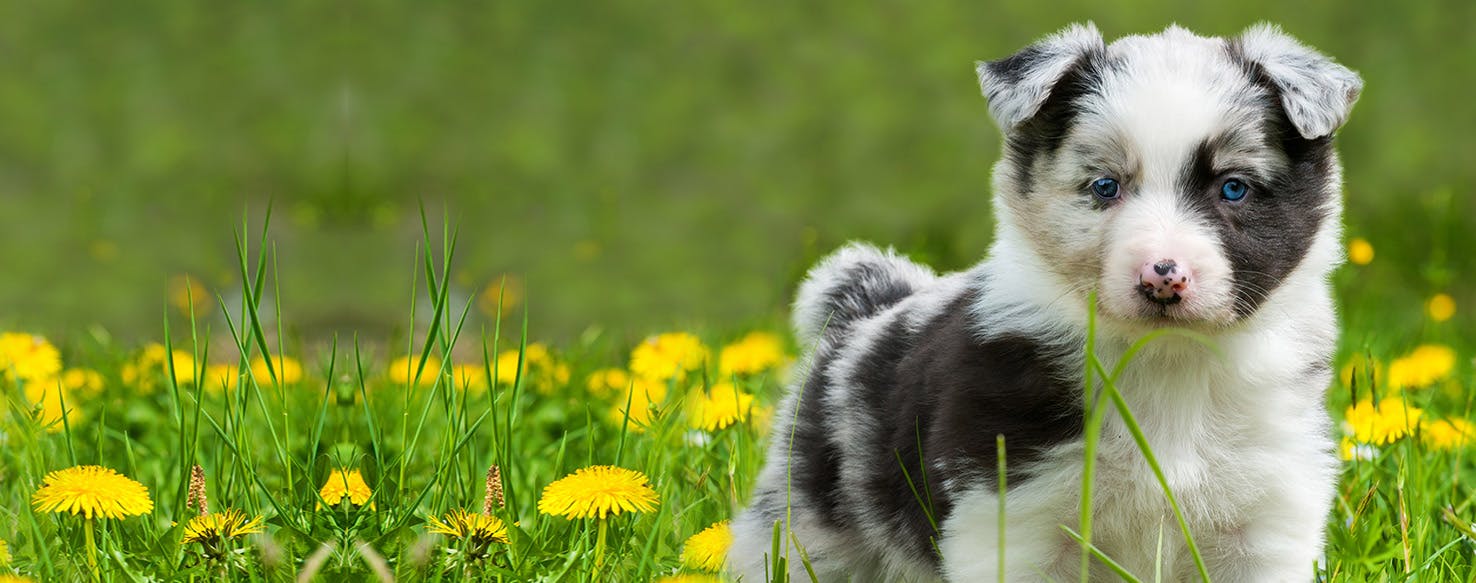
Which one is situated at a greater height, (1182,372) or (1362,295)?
(1362,295)

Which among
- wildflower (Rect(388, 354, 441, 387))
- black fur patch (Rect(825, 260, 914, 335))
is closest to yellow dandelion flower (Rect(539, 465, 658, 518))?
black fur patch (Rect(825, 260, 914, 335))

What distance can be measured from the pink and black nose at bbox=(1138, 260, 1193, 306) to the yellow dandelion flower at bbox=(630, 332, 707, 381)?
6.89 ft

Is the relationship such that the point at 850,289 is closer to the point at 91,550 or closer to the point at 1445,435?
the point at 1445,435

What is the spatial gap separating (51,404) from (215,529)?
170cm

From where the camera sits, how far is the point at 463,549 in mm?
2979

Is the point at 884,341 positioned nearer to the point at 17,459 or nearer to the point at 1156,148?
the point at 1156,148

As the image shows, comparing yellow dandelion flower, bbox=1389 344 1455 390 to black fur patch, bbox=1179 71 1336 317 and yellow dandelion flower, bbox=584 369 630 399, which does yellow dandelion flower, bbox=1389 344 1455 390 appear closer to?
black fur patch, bbox=1179 71 1336 317

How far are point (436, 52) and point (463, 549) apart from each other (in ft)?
12.8

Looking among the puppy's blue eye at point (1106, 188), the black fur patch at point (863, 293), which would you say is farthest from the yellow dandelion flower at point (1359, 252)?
the puppy's blue eye at point (1106, 188)

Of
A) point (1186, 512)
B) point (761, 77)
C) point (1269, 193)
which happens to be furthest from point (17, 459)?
point (761, 77)

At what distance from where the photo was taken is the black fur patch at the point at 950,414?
2.93 metres

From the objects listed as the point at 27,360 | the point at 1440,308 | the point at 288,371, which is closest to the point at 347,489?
the point at 288,371

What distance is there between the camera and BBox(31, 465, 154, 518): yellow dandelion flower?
9.57ft

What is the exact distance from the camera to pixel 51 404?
433 centimetres
